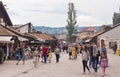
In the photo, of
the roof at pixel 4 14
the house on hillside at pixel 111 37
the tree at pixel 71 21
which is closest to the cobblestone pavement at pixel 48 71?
the roof at pixel 4 14

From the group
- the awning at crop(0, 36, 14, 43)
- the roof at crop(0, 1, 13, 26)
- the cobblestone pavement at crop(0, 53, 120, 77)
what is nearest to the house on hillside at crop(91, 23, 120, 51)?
the roof at crop(0, 1, 13, 26)

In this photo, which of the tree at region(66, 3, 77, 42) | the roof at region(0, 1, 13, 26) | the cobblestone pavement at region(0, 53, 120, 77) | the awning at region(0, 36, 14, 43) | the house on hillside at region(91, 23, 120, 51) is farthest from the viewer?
the tree at region(66, 3, 77, 42)

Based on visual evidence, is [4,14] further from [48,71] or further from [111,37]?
[48,71]

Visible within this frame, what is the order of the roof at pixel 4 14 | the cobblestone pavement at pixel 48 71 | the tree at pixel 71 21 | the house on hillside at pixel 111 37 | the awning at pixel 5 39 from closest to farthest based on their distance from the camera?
the cobblestone pavement at pixel 48 71
the awning at pixel 5 39
the roof at pixel 4 14
the house on hillside at pixel 111 37
the tree at pixel 71 21

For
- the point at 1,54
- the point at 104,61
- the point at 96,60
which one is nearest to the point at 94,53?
the point at 96,60

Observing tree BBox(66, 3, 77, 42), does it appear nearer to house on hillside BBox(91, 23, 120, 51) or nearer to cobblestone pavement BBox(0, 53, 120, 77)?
house on hillside BBox(91, 23, 120, 51)

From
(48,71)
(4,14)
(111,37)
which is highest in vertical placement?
(4,14)

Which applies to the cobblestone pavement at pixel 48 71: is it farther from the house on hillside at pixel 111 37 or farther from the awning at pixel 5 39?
the house on hillside at pixel 111 37

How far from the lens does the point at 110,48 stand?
6550 centimetres

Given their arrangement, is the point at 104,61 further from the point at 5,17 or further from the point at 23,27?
the point at 23,27

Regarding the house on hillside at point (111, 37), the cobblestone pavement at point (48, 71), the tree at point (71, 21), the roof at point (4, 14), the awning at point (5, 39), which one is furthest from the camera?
the tree at point (71, 21)

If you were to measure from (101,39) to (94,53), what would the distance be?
1836 inches

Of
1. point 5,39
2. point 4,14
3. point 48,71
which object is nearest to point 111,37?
point 4,14

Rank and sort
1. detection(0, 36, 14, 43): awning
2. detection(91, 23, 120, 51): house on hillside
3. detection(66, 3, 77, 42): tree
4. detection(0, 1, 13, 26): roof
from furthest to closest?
detection(66, 3, 77, 42): tree, detection(91, 23, 120, 51): house on hillside, detection(0, 1, 13, 26): roof, detection(0, 36, 14, 43): awning
